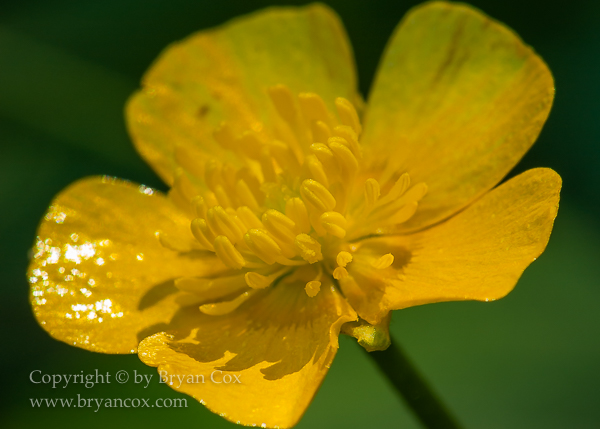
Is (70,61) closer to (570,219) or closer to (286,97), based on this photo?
(286,97)

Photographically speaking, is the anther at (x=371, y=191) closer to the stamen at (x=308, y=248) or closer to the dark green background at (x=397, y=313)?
the stamen at (x=308, y=248)

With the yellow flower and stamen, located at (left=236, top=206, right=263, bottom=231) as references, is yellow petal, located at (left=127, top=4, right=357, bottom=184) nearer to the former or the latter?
the yellow flower

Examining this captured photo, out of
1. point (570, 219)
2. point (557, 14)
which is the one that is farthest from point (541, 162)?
point (557, 14)

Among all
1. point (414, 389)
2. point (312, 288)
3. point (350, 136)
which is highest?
point (350, 136)

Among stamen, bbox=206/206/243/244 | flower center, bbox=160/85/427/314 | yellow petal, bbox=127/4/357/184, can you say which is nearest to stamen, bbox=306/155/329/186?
flower center, bbox=160/85/427/314

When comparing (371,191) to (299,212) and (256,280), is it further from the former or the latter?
(256,280)

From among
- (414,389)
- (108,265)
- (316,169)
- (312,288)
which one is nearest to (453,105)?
(316,169)
